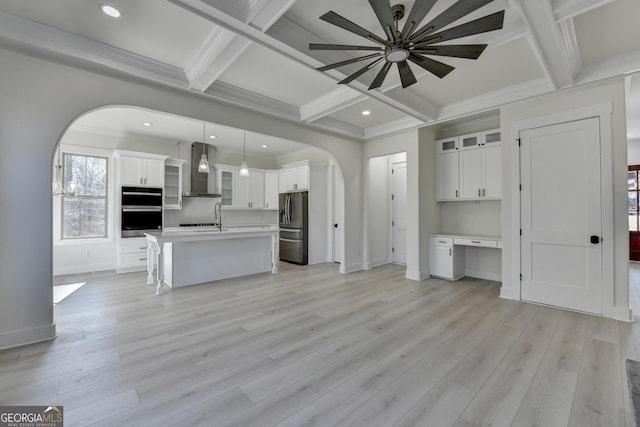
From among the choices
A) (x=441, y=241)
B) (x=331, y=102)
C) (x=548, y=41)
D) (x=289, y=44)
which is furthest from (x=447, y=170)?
(x=289, y=44)

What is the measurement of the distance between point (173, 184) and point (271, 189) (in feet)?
8.31

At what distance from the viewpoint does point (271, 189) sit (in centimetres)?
787

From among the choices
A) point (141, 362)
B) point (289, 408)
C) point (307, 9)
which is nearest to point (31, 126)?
point (141, 362)

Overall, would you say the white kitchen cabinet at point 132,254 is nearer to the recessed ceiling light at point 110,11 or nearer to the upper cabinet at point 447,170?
the recessed ceiling light at point 110,11

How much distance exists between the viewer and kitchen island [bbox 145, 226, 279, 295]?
169 inches

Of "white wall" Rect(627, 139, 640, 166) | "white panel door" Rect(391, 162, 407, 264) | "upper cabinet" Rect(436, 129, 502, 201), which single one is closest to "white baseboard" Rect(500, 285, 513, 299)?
"upper cabinet" Rect(436, 129, 502, 201)

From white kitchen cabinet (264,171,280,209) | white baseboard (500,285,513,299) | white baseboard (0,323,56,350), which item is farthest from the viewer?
white kitchen cabinet (264,171,280,209)

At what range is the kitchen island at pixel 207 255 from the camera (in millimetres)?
4284

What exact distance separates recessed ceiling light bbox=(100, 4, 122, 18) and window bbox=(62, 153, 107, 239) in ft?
14.6

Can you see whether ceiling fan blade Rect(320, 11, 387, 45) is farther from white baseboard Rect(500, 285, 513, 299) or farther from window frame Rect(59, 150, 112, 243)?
window frame Rect(59, 150, 112, 243)

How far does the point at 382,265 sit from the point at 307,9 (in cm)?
516

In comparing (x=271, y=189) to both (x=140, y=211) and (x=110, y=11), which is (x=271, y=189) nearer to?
(x=140, y=211)

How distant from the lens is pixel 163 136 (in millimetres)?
6059

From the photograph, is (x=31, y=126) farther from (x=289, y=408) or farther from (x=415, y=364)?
(x=415, y=364)
